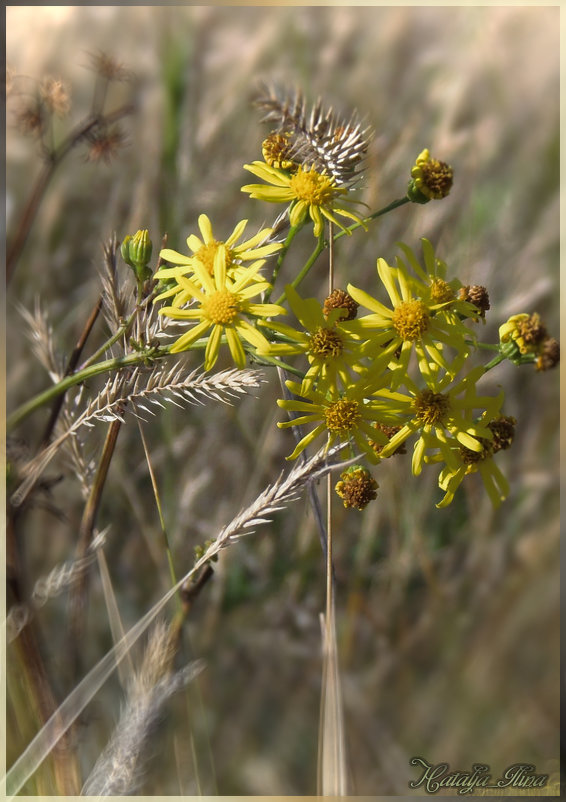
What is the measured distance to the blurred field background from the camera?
108 cm

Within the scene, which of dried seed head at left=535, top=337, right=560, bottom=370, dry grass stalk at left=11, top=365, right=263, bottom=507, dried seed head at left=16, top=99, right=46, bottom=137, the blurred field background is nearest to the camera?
dry grass stalk at left=11, top=365, right=263, bottom=507

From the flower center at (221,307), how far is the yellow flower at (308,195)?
0.09 meters

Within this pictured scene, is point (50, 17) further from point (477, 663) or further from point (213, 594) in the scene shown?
point (477, 663)

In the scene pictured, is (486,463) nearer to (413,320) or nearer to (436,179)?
(413,320)

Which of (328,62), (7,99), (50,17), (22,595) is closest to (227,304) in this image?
(22,595)

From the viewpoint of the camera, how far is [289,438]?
1028mm

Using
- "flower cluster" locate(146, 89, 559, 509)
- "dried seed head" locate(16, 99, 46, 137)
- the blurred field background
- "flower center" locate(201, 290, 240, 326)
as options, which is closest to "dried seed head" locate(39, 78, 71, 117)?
"dried seed head" locate(16, 99, 46, 137)

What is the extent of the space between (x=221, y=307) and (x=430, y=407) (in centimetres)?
20

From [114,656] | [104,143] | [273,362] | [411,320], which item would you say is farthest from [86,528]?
[104,143]

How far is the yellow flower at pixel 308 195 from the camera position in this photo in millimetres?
539

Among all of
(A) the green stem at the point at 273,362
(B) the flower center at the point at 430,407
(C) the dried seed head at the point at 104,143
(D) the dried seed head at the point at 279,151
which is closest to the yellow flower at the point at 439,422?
(B) the flower center at the point at 430,407

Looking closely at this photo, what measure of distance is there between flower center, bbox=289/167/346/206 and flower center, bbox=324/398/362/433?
17cm

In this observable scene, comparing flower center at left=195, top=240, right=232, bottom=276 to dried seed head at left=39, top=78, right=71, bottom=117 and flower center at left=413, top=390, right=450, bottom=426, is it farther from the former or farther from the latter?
dried seed head at left=39, top=78, right=71, bottom=117

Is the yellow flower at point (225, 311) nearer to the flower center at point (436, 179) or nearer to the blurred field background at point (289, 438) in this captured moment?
the flower center at point (436, 179)
